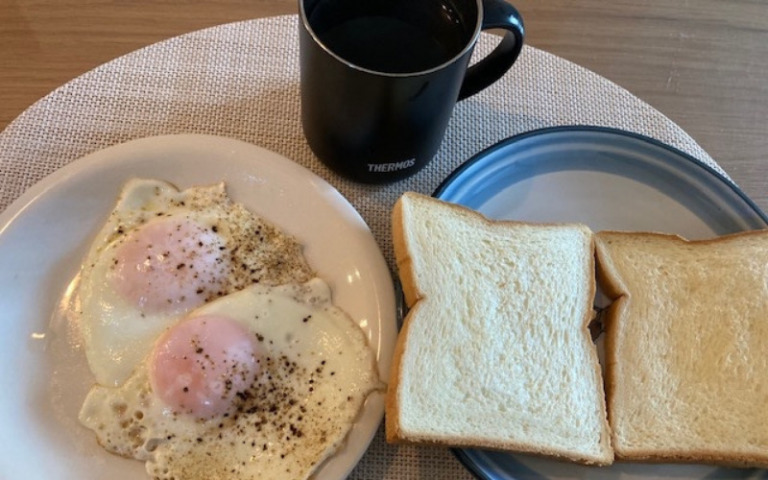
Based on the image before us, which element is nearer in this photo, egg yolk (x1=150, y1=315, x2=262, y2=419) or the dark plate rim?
egg yolk (x1=150, y1=315, x2=262, y2=419)

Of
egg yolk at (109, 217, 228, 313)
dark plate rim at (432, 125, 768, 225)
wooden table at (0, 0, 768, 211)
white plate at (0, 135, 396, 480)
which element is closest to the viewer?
white plate at (0, 135, 396, 480)

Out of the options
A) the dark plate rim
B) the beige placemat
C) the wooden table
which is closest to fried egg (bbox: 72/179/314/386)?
the beige placemat

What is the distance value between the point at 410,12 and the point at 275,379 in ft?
2.05

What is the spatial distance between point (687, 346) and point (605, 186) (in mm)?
333

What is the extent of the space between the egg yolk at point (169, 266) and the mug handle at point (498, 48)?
51 centimetres

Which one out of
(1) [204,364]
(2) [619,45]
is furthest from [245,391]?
(2) [619,45]

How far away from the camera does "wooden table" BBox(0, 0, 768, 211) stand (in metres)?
1.52

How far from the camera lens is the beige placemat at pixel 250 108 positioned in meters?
1.30

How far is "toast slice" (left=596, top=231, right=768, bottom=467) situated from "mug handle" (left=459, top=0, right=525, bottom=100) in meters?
0.34

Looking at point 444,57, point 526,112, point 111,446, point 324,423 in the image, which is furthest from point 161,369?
point 526,112

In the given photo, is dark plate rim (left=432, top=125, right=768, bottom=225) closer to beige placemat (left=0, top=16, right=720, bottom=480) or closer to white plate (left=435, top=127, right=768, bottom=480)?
white plate (left=435, top=127, right=768, bottom=480)

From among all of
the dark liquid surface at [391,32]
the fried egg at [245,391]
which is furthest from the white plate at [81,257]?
the dark liquid surface at [391,32]

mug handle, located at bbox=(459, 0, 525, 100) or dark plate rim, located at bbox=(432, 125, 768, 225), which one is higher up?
mug handle, located at bbox=(459, 0, 525, 100)

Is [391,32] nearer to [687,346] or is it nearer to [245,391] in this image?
[245,391]
